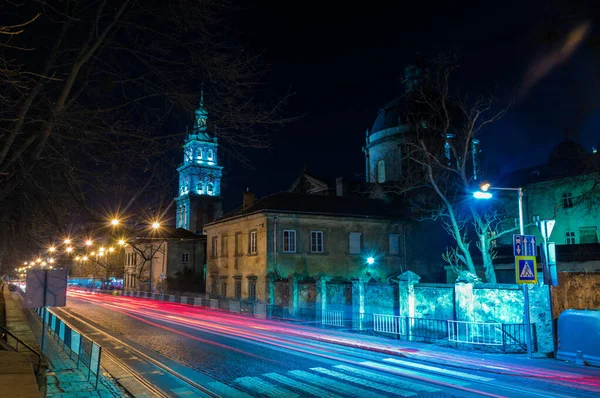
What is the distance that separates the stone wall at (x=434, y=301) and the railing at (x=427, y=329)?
53 centimetres

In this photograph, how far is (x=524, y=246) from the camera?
1547 cm

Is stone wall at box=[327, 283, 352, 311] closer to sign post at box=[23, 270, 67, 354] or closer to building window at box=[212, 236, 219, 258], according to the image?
sign post at box=[23, 270, 67, 354]

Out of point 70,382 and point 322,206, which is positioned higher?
point 322,206

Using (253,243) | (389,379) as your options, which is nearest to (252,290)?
(253,243)

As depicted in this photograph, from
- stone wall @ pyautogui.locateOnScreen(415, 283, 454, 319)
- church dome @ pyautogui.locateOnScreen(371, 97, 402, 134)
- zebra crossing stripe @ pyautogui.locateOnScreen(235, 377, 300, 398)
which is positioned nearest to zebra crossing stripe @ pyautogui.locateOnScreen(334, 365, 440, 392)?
zebra crossing stripe @ pyautogui.locateOnScreen(235, 377, 300, 398)

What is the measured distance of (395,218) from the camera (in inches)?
1625

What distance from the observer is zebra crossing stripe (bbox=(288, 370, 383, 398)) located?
10359mm

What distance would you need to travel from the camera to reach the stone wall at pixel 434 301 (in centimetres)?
1903

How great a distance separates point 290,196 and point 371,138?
881 inches

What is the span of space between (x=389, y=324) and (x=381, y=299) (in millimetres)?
2252

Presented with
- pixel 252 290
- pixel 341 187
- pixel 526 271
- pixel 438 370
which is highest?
pixel 341 187

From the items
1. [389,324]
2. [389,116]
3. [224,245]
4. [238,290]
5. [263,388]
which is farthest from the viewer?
[389,116]

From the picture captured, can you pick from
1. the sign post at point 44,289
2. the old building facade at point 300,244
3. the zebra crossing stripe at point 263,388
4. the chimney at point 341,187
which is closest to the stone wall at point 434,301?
the zebra crossing stripe at point 263,388

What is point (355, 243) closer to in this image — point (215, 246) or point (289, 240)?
point (289, 240)
